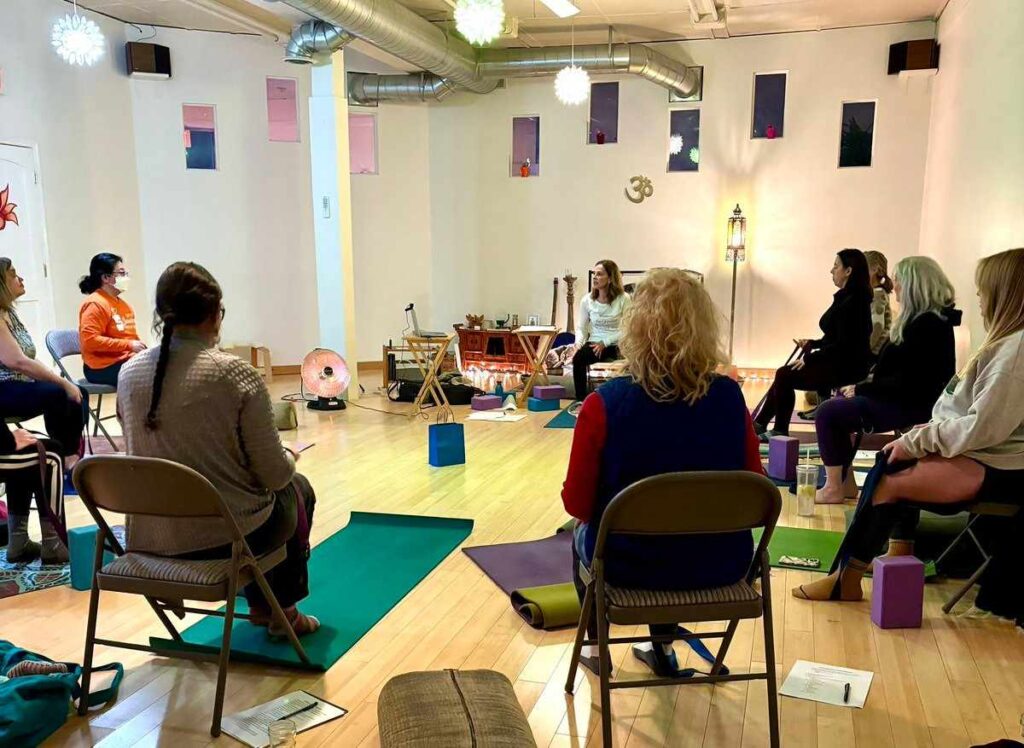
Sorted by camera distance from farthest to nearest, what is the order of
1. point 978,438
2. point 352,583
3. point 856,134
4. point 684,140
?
point 684,140 < point 856,134 < point 352,583 < point 978,438

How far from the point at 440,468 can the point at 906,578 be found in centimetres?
309

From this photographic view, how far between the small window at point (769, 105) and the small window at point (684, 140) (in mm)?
641

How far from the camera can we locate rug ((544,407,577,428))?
6883 millimetres

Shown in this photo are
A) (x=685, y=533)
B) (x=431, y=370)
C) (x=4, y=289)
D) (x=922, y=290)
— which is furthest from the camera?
(x=431, y=370)

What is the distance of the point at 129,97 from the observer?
895 centimetres

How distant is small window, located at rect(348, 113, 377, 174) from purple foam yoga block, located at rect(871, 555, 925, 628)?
8396 millimetres

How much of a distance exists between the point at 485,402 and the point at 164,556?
16.8 ft

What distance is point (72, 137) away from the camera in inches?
322

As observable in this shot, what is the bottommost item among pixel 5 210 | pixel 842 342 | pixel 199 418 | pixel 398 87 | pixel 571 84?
pixel 842 342

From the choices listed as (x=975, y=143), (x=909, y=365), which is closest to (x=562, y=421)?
(x=909, y=365)

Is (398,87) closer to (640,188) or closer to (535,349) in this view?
(640,188)

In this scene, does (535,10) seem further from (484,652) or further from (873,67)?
(484,652)

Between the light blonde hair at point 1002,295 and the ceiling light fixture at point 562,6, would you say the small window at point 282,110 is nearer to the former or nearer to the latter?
the ceiling light fixture at point 562,6

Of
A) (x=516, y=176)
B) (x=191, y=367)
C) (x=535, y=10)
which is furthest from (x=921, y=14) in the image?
(x=191, y=367)
